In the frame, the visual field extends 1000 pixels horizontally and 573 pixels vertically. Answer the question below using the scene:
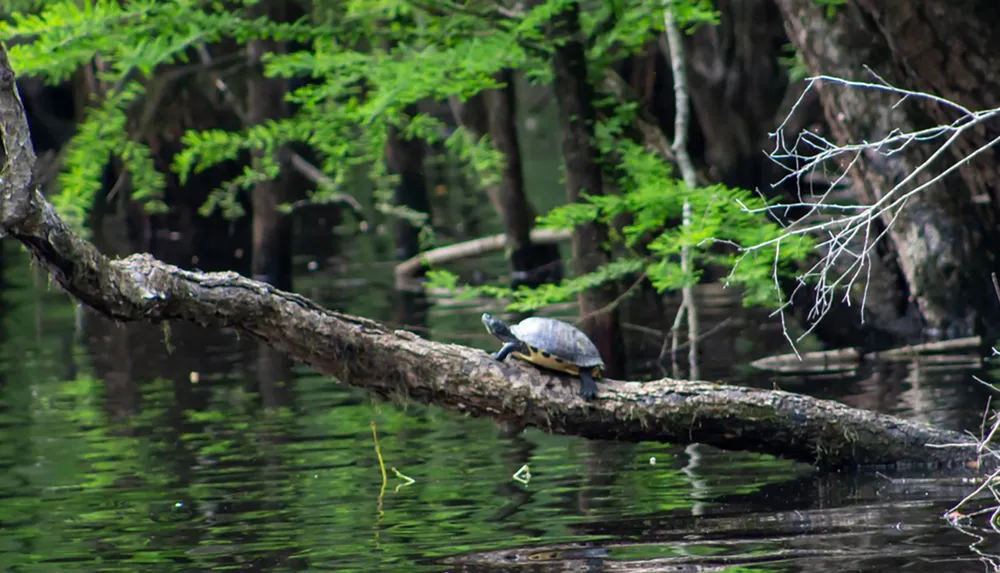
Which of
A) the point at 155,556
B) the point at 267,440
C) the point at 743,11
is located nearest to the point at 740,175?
the point at 743,11

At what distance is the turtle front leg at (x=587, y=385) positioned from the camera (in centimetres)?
791

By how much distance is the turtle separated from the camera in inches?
315

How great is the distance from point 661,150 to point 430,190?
28.4 metres

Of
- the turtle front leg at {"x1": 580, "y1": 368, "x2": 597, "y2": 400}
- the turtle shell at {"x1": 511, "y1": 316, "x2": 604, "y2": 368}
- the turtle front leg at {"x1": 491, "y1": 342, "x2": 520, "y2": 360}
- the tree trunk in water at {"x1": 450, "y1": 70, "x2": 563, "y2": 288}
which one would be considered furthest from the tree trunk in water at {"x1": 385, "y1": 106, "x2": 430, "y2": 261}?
the turtle front leg at {"x1": 580, "y1": 368, "x2": 597, "y2": 400}

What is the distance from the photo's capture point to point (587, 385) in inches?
313

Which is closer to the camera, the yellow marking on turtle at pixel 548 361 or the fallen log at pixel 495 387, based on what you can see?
the fallen log at pixel 495 387

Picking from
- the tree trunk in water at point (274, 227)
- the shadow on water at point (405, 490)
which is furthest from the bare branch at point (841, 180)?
the tree trunk in water at point (274, 227)

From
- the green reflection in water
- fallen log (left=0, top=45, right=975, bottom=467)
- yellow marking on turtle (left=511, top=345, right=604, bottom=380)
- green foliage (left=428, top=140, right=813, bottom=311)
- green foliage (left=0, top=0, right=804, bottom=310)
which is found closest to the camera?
the green reflection in water

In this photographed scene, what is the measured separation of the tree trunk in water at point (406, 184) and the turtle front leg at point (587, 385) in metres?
17.9

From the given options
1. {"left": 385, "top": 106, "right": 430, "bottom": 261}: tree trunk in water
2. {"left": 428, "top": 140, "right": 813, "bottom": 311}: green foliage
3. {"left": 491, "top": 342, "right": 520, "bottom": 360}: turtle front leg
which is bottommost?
{"left": 491, "top": 342, "right": 520, "bottom": 360}: turtle front leg

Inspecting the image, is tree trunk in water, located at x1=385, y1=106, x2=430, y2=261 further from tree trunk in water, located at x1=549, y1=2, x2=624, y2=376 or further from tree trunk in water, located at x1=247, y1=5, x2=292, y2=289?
tree trunk in water, located at x1=549, y1=2, x2=624, y2=376

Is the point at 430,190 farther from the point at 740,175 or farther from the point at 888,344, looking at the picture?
the point at 888,344

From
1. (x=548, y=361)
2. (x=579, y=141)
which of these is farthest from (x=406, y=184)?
(x=548, y=361)

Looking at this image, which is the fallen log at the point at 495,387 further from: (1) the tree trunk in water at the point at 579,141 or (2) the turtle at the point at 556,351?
(1) the tree trunk in water at the point at 579,141
